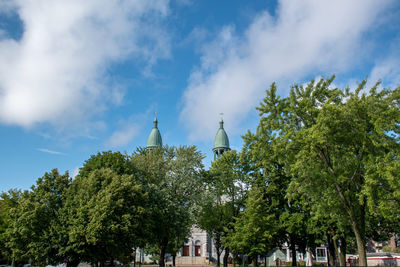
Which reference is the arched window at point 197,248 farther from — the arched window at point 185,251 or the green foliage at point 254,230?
the green foliage at point 254,230

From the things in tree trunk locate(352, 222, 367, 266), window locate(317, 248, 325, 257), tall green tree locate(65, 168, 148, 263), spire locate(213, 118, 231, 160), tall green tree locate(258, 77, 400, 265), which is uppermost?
spire locate(213, 118, 231, 160)

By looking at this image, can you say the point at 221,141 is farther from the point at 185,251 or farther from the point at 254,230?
the point at 254,230

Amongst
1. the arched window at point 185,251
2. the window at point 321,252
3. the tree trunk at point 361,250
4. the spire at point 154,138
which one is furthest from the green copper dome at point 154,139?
the tree trunk at point 361,250

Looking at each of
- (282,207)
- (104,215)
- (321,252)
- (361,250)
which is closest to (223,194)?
(282,207)

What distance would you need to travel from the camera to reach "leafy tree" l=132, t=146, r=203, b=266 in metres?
33.6

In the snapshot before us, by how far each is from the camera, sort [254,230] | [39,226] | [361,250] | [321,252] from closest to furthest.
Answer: [361,250] < [39,226] < [254,230] < [321,252]

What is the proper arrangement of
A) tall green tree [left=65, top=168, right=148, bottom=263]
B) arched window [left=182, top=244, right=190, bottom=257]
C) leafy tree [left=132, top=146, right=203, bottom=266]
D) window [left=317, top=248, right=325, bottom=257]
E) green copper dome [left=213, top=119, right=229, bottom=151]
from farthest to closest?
green copper dome [left=213, top=119, right=229, bottom=151], arched window [left=182, top=244, right=190, bottom=257], window [left=317, top=248, right=325, bottom=257], leafy tree [left=132, top=146, right=203, bottom=266], tall green tree [left=65, top=168, right=148, bottom=263]

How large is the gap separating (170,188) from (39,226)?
551 inches

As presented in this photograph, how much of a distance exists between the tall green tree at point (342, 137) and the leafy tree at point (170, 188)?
49.3 feet

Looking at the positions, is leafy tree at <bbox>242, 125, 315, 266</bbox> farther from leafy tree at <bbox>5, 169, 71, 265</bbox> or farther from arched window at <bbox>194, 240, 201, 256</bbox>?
arched window at <bbox>194, 240, 201, 256</bbox>

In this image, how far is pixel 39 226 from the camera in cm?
2595

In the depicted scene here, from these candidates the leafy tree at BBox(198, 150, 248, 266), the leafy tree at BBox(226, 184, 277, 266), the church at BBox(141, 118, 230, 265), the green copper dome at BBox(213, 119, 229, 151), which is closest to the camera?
the leafy tree at BBox(226, 184, 277, 266)

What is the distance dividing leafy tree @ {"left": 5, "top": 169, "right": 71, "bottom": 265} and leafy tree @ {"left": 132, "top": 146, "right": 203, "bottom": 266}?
9062mm

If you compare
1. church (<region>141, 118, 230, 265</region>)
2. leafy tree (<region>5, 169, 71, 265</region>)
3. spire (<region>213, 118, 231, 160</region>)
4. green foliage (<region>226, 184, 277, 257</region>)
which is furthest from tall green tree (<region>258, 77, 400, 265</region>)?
spire (<region>213, 118, 231, 160</region>)
